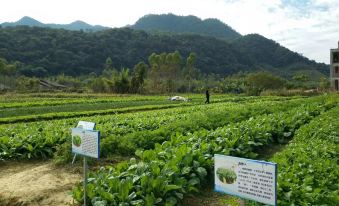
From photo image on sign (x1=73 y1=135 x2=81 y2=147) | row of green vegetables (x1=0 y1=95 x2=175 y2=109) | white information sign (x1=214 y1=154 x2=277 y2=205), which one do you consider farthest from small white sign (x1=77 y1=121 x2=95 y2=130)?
row of green vegetables (x1=0 y1=95 x2=175 y2=109)

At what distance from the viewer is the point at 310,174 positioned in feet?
22.8

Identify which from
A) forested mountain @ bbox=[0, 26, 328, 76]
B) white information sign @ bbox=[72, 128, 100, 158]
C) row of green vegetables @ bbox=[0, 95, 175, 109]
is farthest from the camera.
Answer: forested mountain @ bbox=[0, 26, 328, 76]

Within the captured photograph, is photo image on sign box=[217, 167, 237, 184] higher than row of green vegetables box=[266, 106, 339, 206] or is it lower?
higher

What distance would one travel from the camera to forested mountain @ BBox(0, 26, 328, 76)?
99125 mm

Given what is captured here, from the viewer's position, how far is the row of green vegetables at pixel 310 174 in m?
5.91

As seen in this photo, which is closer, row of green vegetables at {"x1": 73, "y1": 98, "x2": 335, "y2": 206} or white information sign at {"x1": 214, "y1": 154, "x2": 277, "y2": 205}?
white information sign at {"x1": 214, "y1": 154, "x2": 277, "y2": 205}

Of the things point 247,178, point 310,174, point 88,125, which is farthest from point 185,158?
point 247,178

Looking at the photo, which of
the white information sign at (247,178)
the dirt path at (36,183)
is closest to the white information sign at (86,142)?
the dirt path at (36,183)

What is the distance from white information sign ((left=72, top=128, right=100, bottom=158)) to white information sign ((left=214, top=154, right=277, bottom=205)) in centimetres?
253

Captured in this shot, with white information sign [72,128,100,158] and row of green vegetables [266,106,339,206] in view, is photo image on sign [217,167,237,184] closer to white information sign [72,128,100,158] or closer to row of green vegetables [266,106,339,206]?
row of green vegetables [266,106,339,206]

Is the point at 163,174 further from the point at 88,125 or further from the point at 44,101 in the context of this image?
the point at 44,101

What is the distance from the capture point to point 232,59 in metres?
133

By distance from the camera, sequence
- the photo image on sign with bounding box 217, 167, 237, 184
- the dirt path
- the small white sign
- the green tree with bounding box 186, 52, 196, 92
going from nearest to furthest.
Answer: the photo image on sign with bounding box 217, 167, 237, 184 → the dirt path → the small white sign → the green tree with bounding box 186, 52, 196, 92

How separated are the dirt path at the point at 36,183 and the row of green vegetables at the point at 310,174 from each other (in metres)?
3.76
